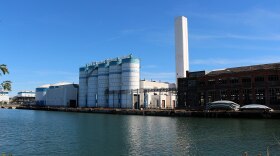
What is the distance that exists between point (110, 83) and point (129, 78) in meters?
14.2

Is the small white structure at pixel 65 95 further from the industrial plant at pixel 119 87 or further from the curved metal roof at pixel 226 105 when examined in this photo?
the curved metal roof at pixel 226 105

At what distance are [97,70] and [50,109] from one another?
121ft

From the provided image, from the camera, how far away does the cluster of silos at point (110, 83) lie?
145 meters

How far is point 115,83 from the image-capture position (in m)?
152

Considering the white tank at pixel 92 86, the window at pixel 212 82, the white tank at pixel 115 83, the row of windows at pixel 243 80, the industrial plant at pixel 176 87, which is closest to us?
the row of windows at pixel 243 80

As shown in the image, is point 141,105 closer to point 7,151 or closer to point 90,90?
point 90,90

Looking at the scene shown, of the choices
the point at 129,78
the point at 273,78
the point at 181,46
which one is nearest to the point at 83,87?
the point at 129,78

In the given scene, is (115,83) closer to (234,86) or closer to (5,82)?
(234,86)

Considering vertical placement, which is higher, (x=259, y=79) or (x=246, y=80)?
(x=259, y=79)

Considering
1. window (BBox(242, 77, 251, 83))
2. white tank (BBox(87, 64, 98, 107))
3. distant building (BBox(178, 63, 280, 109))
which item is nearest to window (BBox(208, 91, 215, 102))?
distant building (BBox(178, 63, 280, 109))

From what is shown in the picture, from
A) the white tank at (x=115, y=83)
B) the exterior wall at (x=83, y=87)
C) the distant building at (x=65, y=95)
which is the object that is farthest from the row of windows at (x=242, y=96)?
the distant building at (x=65, y=95)

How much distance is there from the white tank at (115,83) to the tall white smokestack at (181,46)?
29.3 m

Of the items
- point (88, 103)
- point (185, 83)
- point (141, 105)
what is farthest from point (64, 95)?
point (185, 83)

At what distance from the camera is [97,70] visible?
545ft
